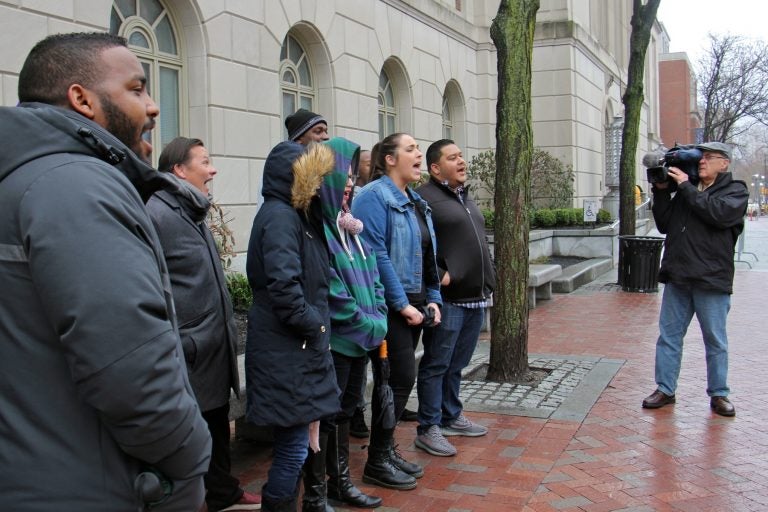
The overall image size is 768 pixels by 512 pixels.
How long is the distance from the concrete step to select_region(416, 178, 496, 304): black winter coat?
849 cm

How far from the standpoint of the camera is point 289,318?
11.2 feet

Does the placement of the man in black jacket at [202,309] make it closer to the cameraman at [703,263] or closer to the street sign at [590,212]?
the cameraman at [703,263]

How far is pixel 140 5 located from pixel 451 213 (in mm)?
6097

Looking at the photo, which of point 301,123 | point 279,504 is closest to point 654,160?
point 301,123

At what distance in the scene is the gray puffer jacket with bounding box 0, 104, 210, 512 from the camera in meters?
1.66

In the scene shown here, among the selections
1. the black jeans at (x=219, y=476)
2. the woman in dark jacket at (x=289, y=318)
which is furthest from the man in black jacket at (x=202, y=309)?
the woman in dark jacket at (x=289, y=318)

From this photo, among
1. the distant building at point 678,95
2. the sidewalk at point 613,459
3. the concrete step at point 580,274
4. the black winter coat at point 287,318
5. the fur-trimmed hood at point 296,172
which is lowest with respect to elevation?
the sidewalk at point 613,459

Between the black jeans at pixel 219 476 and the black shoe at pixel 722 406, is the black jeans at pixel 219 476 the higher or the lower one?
the higher one

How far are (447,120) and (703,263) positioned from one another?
1384cm

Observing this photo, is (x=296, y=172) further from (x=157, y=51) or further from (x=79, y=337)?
(x=157, y=51)

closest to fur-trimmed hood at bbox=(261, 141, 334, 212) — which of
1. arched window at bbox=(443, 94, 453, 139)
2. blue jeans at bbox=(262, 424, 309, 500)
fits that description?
blue jeans at bbox=(262, 424, 309, 500)

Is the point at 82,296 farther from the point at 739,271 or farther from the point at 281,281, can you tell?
the point at 739,271

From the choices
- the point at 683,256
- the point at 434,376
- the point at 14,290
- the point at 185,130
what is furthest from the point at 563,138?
the point at 14,290

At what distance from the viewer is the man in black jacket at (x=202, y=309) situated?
11.8 ft
